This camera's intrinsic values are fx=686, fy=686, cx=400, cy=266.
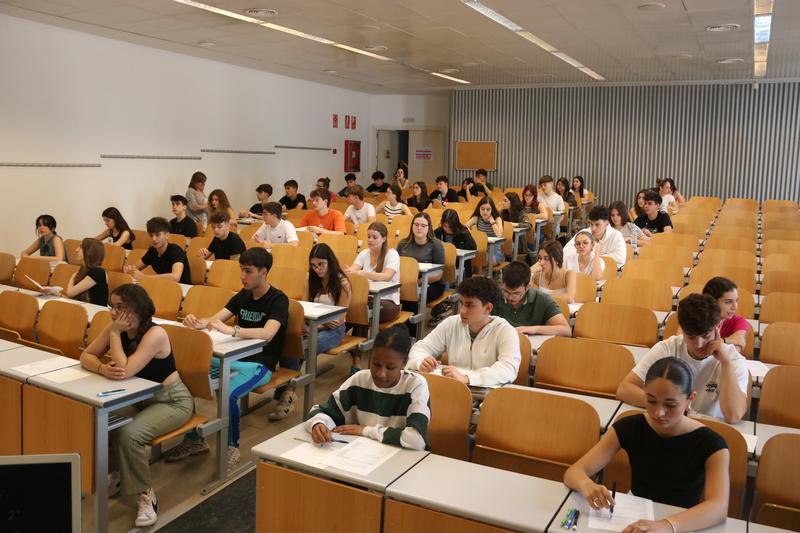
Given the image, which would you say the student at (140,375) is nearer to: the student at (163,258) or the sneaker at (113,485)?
the sneaker at (113,485)

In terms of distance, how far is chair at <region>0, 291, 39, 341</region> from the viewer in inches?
195

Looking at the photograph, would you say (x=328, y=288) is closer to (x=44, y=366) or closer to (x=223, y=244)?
(x=44, y=366)

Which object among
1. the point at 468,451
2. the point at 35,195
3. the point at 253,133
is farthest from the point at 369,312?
the point at 253,133

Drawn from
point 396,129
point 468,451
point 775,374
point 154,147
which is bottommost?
point 468,451

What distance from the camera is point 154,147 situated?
11438mm

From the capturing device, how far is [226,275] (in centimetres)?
632

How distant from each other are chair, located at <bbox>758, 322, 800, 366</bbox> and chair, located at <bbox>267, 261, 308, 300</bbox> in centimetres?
345

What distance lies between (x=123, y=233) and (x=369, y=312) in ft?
12.8

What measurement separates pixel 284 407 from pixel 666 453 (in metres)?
3.11

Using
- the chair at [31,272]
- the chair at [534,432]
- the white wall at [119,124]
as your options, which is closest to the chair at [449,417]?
the chair at [534,432]

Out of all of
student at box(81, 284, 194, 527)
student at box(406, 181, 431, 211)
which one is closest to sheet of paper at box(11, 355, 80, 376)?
student at box(81, 284, 194, 527)

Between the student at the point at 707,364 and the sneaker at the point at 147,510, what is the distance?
2527 millimetres

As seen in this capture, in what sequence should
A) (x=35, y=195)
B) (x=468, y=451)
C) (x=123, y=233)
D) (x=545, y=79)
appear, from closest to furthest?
(x=468, y=451), (x=123, y=233), (x=35, y=195), (x=545, y=79)

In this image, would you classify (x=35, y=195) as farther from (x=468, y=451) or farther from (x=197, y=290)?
(x=468, y=451)
